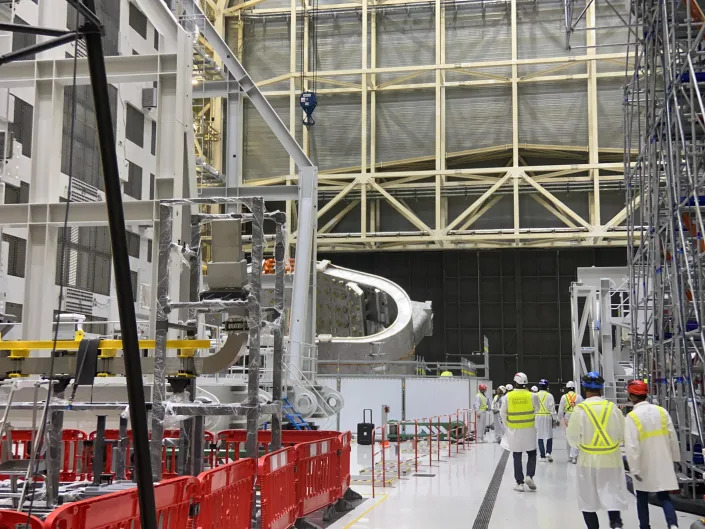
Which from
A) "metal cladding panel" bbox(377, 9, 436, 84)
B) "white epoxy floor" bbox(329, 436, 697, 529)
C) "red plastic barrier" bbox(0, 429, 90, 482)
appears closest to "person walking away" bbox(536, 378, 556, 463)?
"white epoxy floor" bbox(329, 436, 697, 529)

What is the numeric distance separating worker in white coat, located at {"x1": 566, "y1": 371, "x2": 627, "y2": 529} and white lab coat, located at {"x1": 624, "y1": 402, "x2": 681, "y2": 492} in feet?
0.41

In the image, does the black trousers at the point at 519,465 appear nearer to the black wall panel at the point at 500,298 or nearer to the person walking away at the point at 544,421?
the person walking away at the point at 544,421

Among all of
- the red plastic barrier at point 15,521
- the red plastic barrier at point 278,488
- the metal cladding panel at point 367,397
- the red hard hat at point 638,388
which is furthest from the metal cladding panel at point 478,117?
the red plastic barrier at point 15,521

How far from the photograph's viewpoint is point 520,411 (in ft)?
40.4

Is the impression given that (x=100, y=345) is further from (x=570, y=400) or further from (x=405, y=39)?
(x=405, y=39)

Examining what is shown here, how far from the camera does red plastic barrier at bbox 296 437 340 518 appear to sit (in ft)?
28.5

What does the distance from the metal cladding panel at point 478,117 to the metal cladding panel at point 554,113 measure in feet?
2.69

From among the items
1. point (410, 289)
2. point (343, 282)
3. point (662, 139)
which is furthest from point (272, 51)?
point (662, 139)

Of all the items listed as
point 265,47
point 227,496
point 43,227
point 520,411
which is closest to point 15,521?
point 227,496

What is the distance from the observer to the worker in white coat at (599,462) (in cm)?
777

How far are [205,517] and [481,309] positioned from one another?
36.2 meters

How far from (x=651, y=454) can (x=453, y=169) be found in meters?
31.9

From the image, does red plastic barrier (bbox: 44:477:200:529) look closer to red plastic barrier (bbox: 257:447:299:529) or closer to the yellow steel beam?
red plastic barrier (bbox: 257:447:299:529)

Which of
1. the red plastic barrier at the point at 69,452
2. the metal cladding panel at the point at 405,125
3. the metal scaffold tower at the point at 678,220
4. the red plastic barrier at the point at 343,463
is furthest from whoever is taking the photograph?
the metal cladding panel at the point at 405,125
